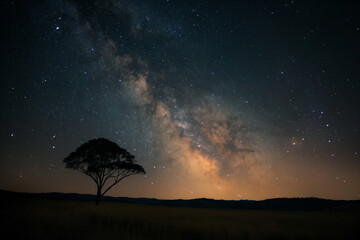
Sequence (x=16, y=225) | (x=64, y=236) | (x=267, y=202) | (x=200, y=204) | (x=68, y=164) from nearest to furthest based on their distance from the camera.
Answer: (x=64, y=236) < (x=16, y=225) < (x=68, y=164) < (x=200, y=204) < (x=267, y=202)

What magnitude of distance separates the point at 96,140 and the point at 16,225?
2159 centimetres

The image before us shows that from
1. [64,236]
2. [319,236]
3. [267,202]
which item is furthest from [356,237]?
[267,202]

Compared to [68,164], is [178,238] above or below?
below

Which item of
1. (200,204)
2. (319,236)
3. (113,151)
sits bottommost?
(200,204)

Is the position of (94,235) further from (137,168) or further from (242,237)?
(137,168)

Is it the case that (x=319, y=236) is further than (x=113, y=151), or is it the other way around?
(x=113, y=151)

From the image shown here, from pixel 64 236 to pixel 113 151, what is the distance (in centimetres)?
2269

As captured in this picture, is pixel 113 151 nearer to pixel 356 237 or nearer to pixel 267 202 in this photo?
pixel 356 237

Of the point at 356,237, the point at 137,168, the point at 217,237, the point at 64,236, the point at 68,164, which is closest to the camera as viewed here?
the point at 64,236

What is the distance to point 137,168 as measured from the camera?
30.3 meters

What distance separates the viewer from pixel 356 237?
9.55 m

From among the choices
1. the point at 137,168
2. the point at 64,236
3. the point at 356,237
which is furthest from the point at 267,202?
the point at 64,236

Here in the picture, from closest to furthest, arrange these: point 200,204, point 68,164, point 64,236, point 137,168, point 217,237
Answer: point 64,236 → point 217,237 → point 68,164 → point 137,168 → point 200,204

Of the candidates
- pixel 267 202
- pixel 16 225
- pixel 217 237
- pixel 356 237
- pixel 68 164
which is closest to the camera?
pixel 16 225
